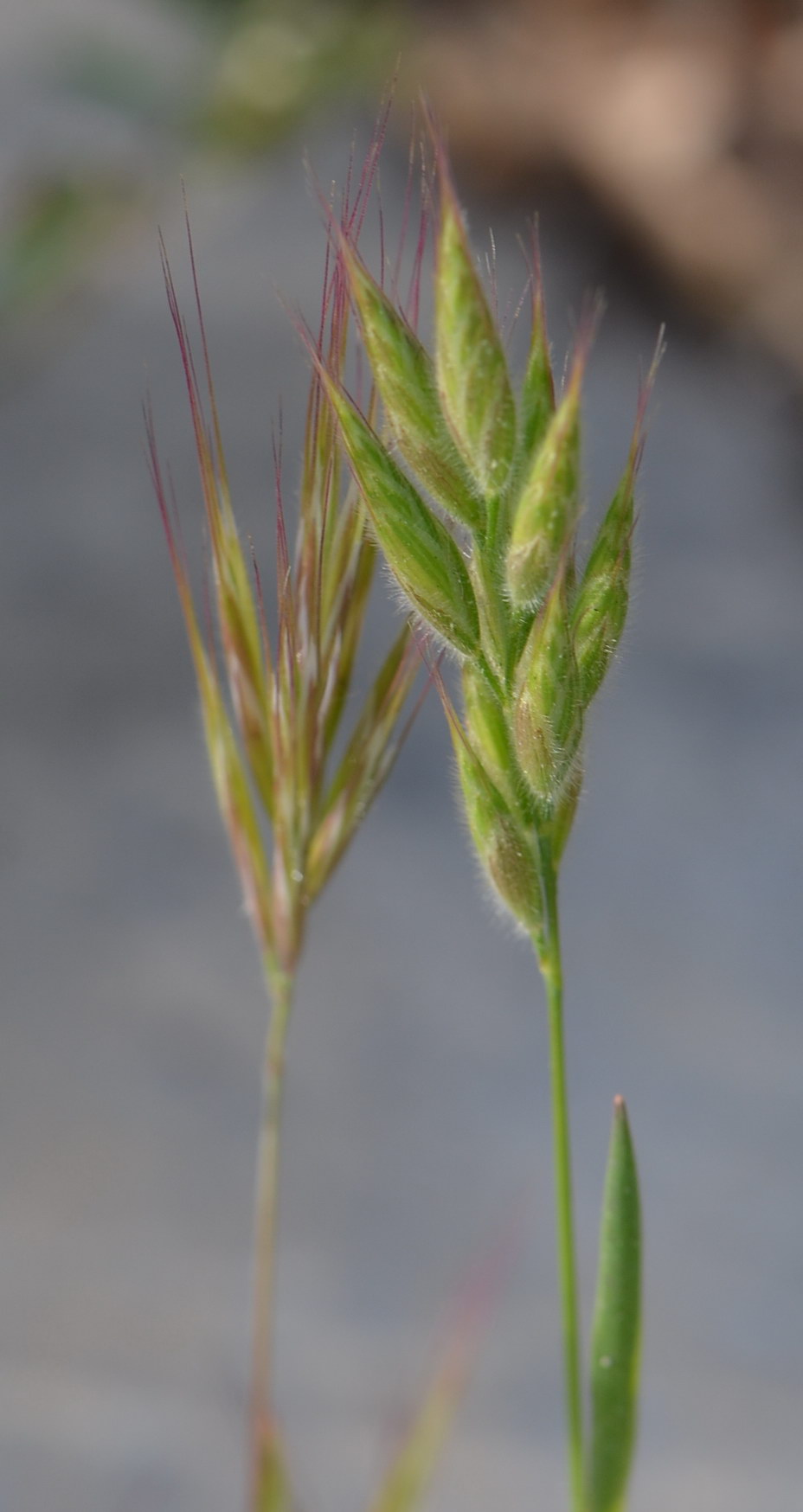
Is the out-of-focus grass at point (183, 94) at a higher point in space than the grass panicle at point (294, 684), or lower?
higher

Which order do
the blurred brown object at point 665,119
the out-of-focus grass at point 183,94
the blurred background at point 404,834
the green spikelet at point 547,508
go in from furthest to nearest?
1. the blurred brown object at point 665,119
2. the out-of-focus grass at point 183,94
3. the blurred background at point 404,834
4. the green spikelet at point 547,508

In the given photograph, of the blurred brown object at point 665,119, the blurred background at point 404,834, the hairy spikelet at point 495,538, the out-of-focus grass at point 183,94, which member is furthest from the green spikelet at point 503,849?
the blurred brown object at point 665,119

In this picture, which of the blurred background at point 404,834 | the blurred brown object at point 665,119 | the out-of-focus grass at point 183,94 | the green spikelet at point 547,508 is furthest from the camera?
the blurred brown object at point 665,119

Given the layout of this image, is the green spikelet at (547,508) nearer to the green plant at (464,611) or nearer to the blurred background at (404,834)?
the green plant at (464,611)

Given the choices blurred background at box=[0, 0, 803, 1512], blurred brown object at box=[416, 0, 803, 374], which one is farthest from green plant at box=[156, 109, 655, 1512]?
blurred brown object at box=[416, 0, 803, 374]

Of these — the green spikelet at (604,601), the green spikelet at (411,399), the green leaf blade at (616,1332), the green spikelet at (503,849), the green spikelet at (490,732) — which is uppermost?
the green spikelet at (411,399)

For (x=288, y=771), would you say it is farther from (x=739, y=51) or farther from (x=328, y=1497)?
(x=739, y=51)

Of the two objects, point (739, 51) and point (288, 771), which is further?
point (739, 51)

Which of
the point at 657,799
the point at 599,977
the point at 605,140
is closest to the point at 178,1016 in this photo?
the point at 599,977

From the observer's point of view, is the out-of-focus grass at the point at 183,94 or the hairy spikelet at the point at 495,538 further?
the out-of-focus grass at the point at 183,94

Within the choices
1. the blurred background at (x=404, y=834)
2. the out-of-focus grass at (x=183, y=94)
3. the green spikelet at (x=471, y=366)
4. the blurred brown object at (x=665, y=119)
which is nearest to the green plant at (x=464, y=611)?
the green spikelet at (x=471, y=366)
